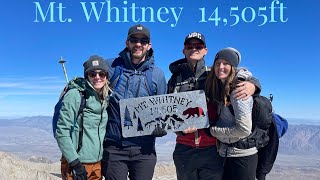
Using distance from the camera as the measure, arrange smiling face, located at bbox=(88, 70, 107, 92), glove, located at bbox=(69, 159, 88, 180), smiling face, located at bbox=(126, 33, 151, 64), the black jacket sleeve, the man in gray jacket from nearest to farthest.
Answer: glove, located at bbox=(69, 159, 88, 180) < the black jacket sleeve < smiling face, located at bbox=(88, 70, 107, 92) < the man in gray jacket < smiling face, located at bbox=(126, 33, 151, 64)

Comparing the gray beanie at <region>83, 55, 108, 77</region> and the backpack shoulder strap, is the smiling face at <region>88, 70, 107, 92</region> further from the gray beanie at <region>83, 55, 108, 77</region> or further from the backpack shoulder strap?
the backpack shoulder strap

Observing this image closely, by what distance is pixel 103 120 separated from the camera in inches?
255

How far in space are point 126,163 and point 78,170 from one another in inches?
35.7

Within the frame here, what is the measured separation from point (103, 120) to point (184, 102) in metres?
1.57

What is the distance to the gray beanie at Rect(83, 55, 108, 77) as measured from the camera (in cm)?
635

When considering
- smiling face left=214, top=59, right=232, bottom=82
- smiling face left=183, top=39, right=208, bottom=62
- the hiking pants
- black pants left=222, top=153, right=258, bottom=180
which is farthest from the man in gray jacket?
black pants left=222, top=153, right=258, bottom=180

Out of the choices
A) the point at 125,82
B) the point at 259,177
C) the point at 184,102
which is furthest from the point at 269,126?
the point at 125,82

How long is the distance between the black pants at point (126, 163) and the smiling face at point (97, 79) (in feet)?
3.80

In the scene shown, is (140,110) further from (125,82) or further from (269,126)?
(269,126)

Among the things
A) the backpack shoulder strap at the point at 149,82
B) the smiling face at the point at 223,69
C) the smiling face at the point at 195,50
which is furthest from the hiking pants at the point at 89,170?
the smiling face at the point at 223,69

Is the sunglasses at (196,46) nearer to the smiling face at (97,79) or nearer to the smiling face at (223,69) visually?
the smiling face at (223,69)

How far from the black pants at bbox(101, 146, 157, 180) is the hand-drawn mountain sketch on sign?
12.9 inches

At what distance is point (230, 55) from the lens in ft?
20.0

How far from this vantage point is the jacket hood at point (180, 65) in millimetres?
6844
